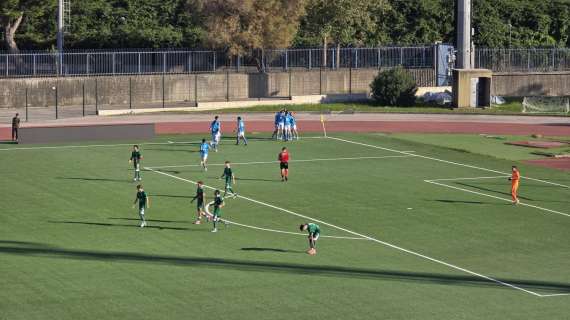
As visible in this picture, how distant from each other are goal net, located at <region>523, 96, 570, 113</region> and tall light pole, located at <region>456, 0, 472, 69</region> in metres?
5.94

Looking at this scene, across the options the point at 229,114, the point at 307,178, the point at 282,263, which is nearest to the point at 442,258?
the point at 282,263

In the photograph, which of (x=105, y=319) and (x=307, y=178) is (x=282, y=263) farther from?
(x=307, y=178)

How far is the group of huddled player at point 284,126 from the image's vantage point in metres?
72.2

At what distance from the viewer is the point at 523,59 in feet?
362

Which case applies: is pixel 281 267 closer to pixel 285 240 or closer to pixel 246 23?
pixel 285 240

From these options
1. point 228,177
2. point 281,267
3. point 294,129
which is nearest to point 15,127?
point 294,129

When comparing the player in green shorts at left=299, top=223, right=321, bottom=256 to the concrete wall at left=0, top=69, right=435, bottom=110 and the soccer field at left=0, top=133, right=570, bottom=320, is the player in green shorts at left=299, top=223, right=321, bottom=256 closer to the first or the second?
the soccer field at left=0, top=133, right=570, bottom=320

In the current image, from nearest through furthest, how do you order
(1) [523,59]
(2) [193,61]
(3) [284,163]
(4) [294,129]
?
(3) [284,163] → (4) [294,129] → (2) [193,61] → (1) [523,59]

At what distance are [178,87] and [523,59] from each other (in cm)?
3464

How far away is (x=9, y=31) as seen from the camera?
97.3 metres

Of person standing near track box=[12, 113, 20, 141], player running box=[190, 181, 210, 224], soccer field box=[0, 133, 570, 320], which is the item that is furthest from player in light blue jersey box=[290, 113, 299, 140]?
player running box=[190, 181, 210, 224]

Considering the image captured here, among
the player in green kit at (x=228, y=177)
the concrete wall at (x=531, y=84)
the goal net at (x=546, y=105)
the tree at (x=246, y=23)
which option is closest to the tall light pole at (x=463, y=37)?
the goal net at (x=546, y=105)

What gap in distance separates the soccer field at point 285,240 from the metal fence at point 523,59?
41.8 m

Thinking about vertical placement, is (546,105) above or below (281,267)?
above
